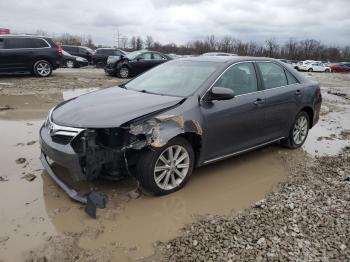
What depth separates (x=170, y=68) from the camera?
546 cm

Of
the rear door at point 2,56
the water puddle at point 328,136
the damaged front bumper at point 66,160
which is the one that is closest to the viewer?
the damaged front bumper at point 66,160

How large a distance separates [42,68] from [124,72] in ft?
13.8

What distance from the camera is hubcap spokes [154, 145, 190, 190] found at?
408 cm

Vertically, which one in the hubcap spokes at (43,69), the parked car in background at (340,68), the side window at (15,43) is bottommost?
the parked car in background at (340,68)

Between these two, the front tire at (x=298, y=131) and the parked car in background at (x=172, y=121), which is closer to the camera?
the parked car in background at (x=172, y=121)

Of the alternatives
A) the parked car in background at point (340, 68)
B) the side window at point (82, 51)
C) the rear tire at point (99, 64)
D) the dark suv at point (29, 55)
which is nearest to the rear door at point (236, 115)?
the dark suv at point (29, 55)

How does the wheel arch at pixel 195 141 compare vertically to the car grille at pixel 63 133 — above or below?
below

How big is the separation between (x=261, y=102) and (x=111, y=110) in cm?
228

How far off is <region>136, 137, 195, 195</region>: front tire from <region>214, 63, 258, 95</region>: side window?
1067 mm

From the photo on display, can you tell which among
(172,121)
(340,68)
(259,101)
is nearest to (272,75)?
(259,101)

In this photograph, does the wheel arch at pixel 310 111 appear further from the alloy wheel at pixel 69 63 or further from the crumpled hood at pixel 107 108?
the alloy wheel at pixel 69 63

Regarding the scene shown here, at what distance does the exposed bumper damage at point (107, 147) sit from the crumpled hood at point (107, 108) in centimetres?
10

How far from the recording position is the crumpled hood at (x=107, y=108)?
12.6 feet

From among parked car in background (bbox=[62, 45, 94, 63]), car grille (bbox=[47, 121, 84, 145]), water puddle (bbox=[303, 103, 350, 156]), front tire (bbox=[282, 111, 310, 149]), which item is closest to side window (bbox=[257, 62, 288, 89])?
front tire (bbox=[282, 111, 310, 149])
